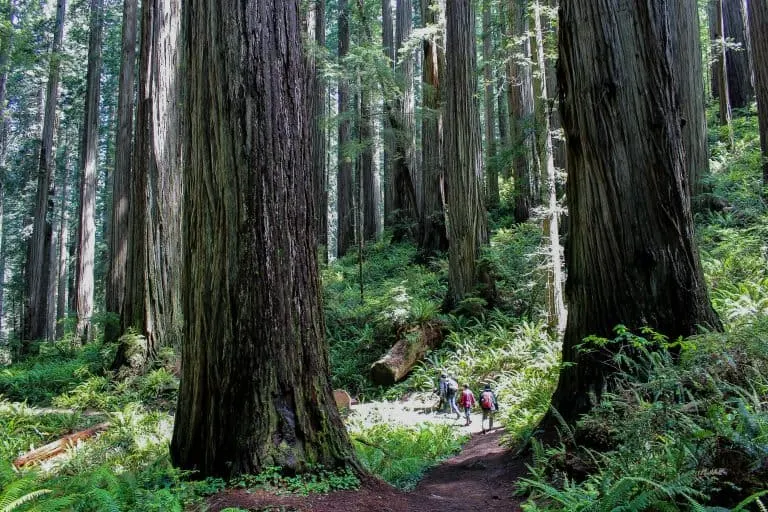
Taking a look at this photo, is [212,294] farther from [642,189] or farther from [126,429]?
[126,429]

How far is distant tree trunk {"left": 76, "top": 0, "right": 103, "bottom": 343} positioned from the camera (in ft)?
62.4

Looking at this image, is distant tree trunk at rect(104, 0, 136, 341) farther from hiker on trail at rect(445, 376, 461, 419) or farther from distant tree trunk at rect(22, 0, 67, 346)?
hiker on trail at rect(445, 376, 461, 419)

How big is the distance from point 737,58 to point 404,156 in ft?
40.3

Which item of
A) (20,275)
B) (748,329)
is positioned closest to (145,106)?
(748,329)

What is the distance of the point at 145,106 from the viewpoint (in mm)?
10602

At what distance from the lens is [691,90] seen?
11.5 metres

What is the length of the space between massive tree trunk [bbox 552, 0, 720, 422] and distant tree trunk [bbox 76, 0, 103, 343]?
18697 millimetres

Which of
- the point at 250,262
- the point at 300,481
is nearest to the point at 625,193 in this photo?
the point at 250,262

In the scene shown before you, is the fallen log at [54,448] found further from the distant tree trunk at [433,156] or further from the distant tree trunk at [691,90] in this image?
the distant tree trunk at [691,90]

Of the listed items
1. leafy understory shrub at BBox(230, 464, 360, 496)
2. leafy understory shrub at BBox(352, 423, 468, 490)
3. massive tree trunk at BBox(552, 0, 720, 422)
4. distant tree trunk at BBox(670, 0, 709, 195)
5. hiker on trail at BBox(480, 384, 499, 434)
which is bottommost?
leafy understory shrub at BBox(352, 423, 468, 490)

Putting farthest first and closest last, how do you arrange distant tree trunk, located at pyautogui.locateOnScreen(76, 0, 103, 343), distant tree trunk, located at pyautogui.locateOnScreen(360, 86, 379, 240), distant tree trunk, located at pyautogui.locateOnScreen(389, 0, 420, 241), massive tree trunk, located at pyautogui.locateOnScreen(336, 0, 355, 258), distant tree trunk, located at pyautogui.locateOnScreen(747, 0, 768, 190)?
distant tree trunk, located at pyautogui.locateOnScreen(360, 86, 379, 240), massive tree trunk, located at pyautogui.locateOnScreen(336, 0, 355, 258), distant tree trunk, located at pyautogui.locateOnScreen(76, 0, 103, 343), distant tree trunk, located at pyautogui.locateOnScreen(389, 0, 420, 241), distant tree trunk, located at pyautogui.locateOnScreen(747, 0, 768, 190)

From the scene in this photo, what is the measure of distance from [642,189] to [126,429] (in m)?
7.39

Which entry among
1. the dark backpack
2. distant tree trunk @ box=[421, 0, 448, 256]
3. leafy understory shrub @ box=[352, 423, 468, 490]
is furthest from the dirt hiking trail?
distant tree trunk @ box=[421, 0, 448, 256]

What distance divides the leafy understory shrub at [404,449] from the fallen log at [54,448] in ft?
13.4
